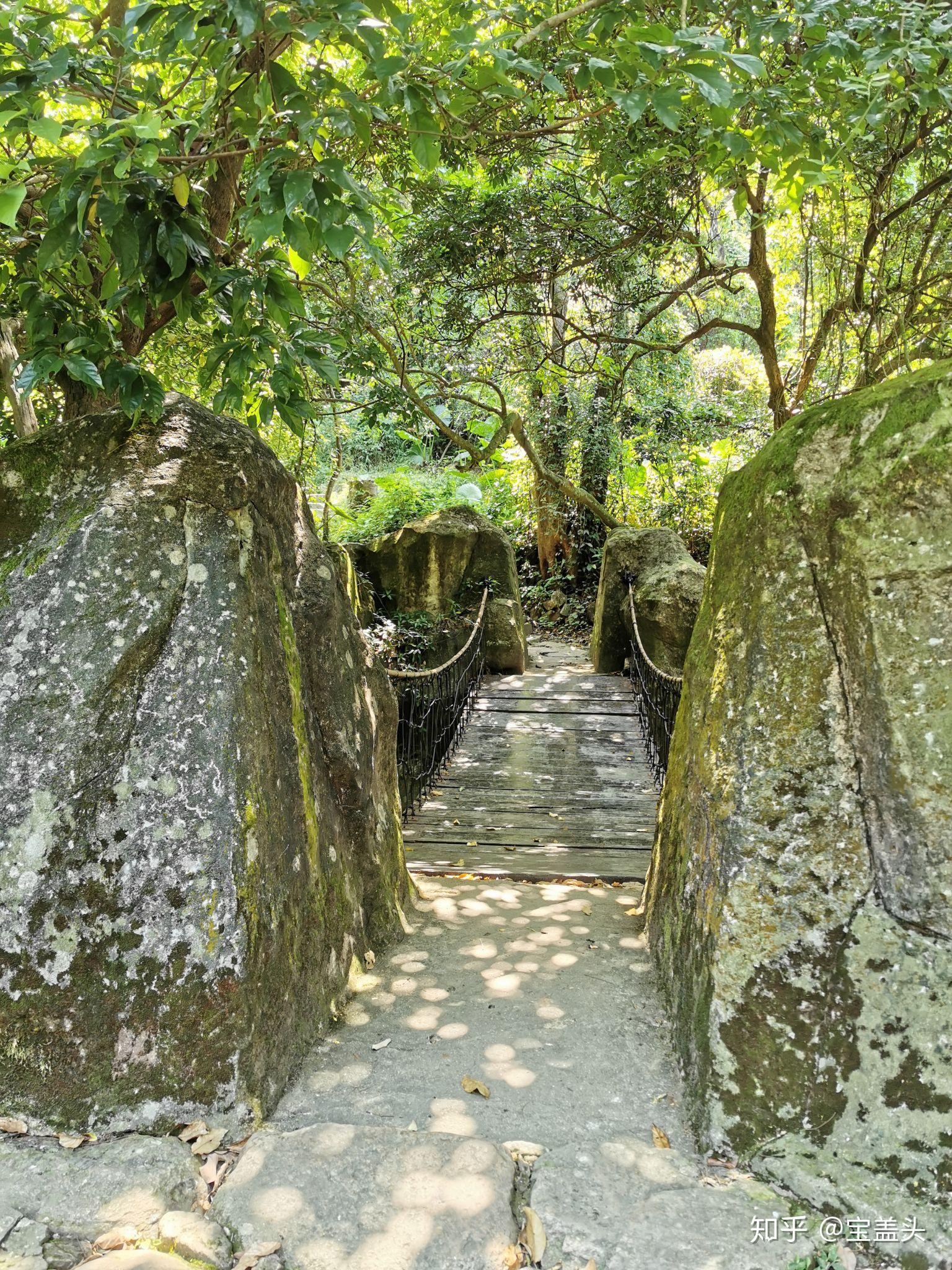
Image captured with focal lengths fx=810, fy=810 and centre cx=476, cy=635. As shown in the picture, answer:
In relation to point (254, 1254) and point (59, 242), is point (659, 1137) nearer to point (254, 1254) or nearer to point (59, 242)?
point (254, 1254)

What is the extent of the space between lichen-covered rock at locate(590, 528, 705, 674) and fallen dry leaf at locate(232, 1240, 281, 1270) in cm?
623

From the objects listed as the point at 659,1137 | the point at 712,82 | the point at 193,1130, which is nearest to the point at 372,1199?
the point at 193,1130

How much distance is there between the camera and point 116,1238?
143 centimetres

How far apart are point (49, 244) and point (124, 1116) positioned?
1.81m

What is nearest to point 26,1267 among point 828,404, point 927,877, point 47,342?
point 927,877

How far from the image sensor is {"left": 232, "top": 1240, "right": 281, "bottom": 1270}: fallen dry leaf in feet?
4.63

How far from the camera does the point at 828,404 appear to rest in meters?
2.02

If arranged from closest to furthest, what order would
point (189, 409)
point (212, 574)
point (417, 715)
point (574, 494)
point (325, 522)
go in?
point (212, 574) < point (189, 409) < point (417, 715) < point (325, 522) < point (574, 494)

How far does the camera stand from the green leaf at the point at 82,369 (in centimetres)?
186

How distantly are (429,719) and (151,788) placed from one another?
4151 mm

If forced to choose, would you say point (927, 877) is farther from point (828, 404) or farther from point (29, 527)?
point (29, 527)

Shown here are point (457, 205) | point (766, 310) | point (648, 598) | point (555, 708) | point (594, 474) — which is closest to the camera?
point (457, 205)

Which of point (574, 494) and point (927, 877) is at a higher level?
point (574, 494)

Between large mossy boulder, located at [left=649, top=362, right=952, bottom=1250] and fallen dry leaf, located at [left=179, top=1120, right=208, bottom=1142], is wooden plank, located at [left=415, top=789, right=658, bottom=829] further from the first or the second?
fallen dry leaf, located at [left=179, top=1120, right=208, bottom=1142]
